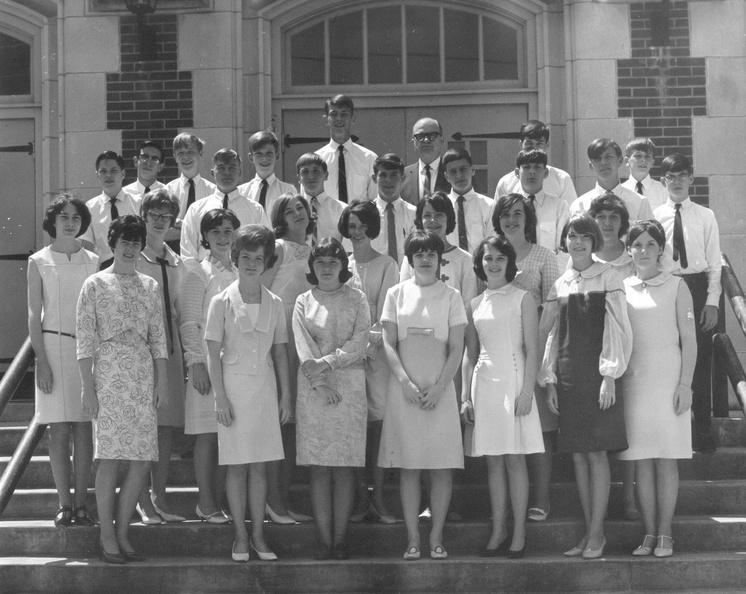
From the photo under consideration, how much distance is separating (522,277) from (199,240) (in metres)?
1.95

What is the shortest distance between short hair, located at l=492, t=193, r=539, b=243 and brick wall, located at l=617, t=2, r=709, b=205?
8.62 ft

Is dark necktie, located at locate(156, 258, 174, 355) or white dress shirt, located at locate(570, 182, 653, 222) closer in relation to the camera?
dark necktie, located at locate(156, 258, 174, 355)

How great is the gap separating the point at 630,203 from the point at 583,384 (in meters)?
1.66

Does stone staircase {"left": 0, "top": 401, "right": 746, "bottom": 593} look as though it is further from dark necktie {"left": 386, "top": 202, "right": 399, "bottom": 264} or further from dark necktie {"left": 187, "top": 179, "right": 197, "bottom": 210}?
dark necktie {"left": 187, "top": 179, "right": 197, "bottom": 210}

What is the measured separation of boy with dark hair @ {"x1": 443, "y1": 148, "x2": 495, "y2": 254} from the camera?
7.02m

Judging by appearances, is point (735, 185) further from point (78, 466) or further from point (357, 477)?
point (78, 466)

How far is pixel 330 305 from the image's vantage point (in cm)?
610

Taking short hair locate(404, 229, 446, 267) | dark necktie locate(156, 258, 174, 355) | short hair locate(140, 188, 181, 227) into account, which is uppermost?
short hair locate(140, 188, 181, 227)

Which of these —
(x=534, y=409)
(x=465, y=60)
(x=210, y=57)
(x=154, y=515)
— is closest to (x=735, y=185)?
(x=465, y=60)

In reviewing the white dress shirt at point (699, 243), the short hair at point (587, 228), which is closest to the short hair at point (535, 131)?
the white dress shirt at point (699, 243)

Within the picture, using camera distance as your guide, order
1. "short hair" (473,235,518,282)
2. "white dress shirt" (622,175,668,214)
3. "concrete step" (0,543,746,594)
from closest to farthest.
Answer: "concrete step" (0,543,746,594)
"short hair" (473,235,518,282)
"white dress shirt" (622,175,668,214)

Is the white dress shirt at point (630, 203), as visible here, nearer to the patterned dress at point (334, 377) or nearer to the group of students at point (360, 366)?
the group of students at point (360, 366)

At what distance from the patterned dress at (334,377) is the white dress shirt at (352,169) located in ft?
5.87

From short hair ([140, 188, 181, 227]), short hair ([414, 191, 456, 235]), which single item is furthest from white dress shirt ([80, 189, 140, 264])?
short hair ([414, 191, 456, 235])
